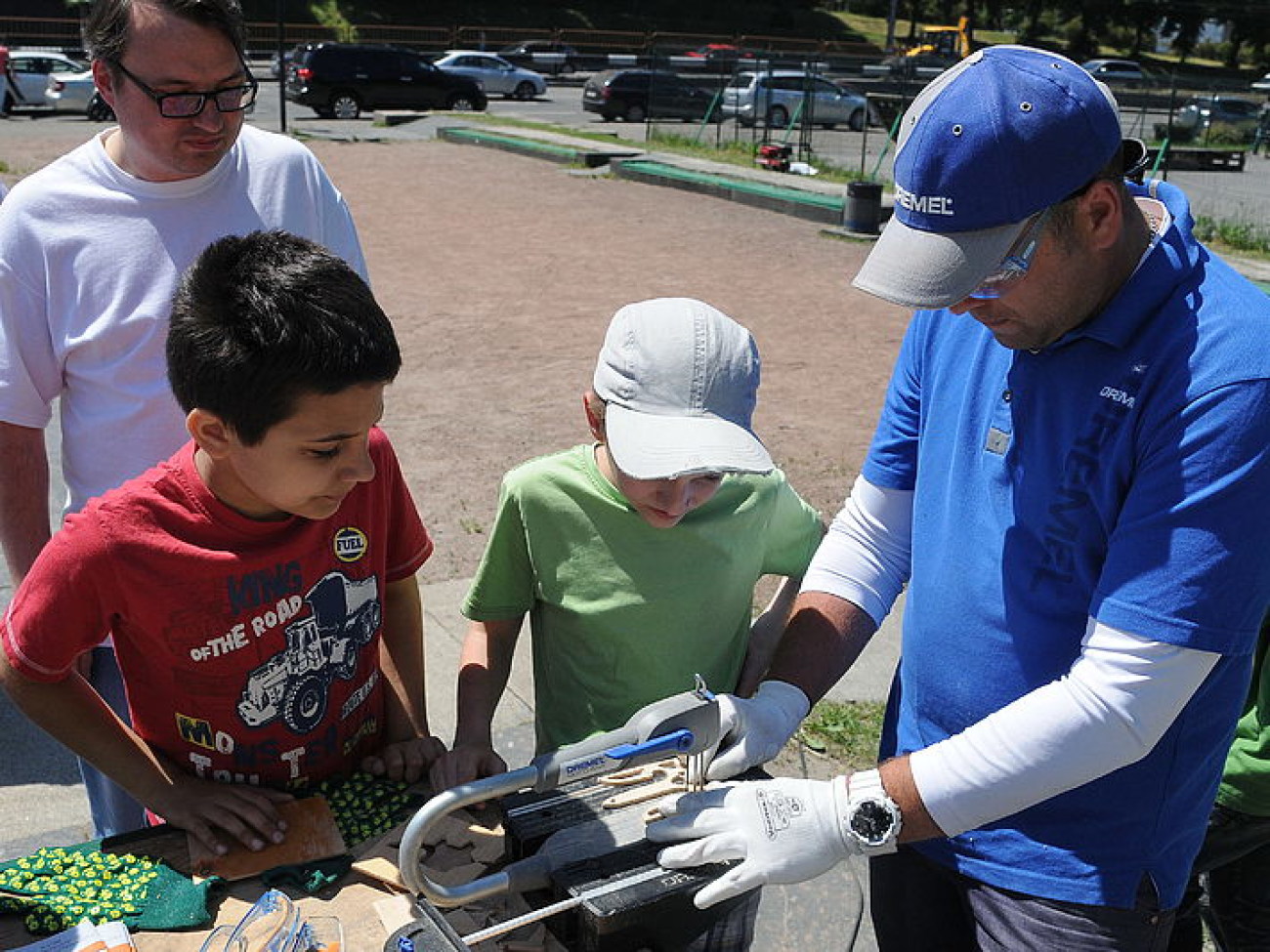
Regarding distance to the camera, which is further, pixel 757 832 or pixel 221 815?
pixel 221 815

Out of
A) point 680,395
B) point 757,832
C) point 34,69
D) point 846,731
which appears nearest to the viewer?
point 757,832

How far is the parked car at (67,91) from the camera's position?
23.7 metres

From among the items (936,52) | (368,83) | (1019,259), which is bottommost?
(368,83)

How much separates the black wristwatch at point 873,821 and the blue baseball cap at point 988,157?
64cm

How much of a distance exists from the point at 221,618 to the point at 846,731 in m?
2.46

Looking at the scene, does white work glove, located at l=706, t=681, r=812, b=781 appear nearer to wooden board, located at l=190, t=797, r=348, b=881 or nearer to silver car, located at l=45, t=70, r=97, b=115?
wooden board, located at l=190, t=797, r=348, b=881

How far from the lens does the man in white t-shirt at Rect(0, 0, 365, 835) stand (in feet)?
7.38

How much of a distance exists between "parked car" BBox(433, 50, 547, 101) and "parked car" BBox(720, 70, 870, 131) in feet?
29.0

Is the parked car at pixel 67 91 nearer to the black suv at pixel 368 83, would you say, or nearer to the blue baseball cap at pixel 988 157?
the black suv at pixel 368 83

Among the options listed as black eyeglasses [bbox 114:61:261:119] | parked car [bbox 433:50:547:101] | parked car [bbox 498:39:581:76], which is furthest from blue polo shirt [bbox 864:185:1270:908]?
parked car [bbox 498:39:581:76]

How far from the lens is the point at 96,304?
7.46 feet

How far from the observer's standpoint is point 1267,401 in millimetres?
1457

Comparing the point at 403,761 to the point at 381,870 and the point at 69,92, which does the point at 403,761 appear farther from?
the point at 69,92

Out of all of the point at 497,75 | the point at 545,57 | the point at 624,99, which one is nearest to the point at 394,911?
the point at 624,99
